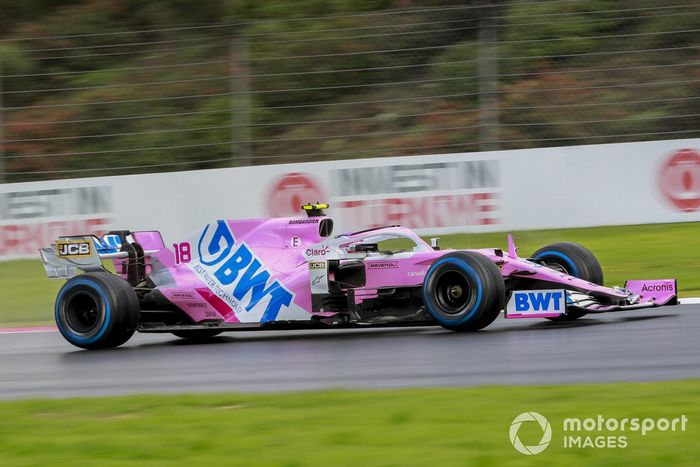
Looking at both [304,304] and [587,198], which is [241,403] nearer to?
[304,304]

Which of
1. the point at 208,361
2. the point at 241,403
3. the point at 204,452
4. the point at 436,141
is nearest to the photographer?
the point at 204,452

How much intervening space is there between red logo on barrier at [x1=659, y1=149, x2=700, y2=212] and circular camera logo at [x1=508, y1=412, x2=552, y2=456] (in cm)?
910

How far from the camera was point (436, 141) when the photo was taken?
15.3 meters

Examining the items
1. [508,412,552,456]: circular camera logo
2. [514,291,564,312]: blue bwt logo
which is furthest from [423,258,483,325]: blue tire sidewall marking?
[508,412,552,456]: circular camera logo

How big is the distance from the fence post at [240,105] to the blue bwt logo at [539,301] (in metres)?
7.68

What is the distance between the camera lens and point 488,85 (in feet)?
49.9

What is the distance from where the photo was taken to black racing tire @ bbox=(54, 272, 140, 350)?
382 inches

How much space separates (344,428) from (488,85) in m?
10.4

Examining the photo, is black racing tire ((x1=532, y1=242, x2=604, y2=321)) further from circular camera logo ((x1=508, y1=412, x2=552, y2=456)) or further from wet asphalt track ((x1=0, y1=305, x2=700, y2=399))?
circular camera logo ((x1=508, y1=412, x2=552, y2=456))

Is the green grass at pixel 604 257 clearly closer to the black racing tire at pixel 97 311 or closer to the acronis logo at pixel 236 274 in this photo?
the black racing tire at pixel 97 311

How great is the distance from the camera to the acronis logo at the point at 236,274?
9.52 meters

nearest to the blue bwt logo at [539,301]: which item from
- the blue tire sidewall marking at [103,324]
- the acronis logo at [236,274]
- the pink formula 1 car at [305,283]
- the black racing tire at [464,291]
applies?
the pink formula 1 car at [305,283]

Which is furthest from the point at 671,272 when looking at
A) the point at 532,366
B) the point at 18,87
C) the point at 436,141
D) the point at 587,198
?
the point at 18,87

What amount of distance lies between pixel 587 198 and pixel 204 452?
9.94m
